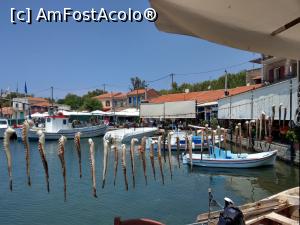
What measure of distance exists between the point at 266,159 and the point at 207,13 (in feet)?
71.9

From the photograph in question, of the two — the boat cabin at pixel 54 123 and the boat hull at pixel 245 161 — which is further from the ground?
the boat cabin at pixel 54 123

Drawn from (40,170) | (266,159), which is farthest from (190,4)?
(40,170)

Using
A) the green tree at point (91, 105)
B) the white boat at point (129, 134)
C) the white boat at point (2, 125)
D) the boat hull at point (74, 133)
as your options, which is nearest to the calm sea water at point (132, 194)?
the white boat at point (129, 134)

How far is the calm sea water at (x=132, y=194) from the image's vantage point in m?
14.2

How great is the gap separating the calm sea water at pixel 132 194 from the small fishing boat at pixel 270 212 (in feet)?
14.6

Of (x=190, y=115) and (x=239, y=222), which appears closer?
(x=239, y=222)

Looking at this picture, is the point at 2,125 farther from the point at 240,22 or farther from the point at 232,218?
the point at 240,22

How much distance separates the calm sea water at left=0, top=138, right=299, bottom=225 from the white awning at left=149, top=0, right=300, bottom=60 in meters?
11.1

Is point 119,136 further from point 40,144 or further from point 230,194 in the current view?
point 40,144

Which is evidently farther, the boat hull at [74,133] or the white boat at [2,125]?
the white boat at [2,125]

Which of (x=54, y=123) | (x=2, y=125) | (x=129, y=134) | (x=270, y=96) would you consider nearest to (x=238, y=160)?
(x=270, y=96)

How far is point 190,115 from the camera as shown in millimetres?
41281

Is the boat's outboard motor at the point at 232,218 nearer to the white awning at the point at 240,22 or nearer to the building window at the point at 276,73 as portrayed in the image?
the white awning at the point at 240,22

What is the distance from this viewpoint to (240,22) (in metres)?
2.83
